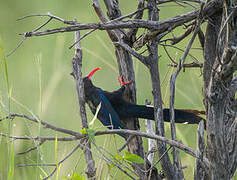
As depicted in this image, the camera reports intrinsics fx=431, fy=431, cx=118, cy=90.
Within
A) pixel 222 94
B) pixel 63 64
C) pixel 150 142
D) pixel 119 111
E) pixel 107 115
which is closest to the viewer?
pixel 222 94

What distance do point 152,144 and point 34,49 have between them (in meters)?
3.16

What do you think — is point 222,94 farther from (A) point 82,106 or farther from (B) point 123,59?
(B) point 123,59

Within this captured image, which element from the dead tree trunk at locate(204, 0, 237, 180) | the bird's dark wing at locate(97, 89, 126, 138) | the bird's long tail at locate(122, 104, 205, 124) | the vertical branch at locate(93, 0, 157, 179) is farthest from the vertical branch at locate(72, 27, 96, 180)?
the bird's dark wing at locate(97, 89, 126, 138)

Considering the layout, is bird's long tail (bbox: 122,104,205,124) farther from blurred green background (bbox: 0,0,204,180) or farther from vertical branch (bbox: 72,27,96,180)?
blurred green background (bbox: 0,0,204,180)

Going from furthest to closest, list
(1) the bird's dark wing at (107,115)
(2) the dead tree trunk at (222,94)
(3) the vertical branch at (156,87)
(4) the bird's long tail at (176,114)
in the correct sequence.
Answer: (1) the bird's dark wing at (107,115)
(4) the bird's long tail at (176,114)
(3) the vertical branch at (156,87)
(2) the dead tree trunk at (222,94)

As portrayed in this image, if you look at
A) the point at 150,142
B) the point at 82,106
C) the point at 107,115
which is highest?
the point at 82,106

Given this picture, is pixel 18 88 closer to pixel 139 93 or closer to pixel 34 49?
pixel 34 49

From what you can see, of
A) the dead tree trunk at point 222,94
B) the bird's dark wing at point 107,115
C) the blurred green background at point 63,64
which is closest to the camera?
the dead tree trunk at point 222,94

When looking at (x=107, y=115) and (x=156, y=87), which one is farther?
(x=107, y=115)

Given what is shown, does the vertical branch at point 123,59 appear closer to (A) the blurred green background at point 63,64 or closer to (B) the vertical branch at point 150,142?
(B) the vertical branch at point 150,142

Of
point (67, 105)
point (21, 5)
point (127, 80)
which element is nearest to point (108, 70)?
point (67, 105)

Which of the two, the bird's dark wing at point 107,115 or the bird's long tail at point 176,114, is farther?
the bird's dark wing at point 107,115

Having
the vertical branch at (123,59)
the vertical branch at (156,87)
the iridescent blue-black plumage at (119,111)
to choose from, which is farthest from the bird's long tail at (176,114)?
the vertical branch at (156,87)

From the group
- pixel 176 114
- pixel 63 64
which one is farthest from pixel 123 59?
pixel 63 64
